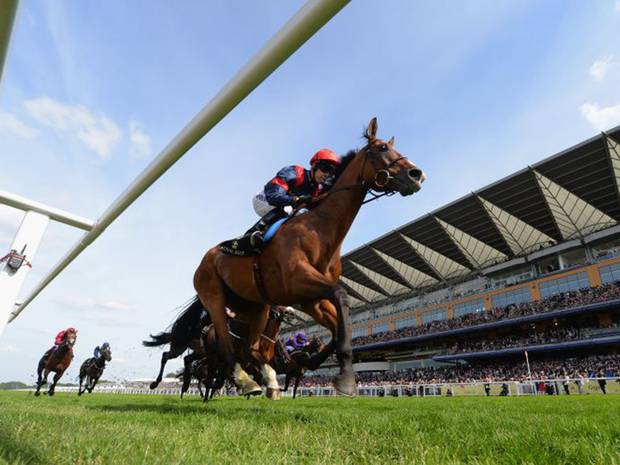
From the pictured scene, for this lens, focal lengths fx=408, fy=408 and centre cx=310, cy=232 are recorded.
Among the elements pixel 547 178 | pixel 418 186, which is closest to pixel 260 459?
pixel 418 186

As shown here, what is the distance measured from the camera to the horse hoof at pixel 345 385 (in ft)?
10.0

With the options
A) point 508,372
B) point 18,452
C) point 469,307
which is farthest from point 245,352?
point 469,307

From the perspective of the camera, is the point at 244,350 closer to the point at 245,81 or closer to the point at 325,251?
the point at 325,251

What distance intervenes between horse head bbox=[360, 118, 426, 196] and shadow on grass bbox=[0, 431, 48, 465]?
10.8ft

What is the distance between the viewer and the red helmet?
4766mm

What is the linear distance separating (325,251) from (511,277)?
42285 millimetres

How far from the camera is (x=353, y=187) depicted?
4.22 meters

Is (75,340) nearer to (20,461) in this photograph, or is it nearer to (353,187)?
(353,187)

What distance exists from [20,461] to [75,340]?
13.5 metres

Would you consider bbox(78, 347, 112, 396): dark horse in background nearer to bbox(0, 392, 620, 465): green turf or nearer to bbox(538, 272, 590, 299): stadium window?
bbox(0, 392, 620, 465): green turf

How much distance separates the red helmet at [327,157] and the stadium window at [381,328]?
166 ft

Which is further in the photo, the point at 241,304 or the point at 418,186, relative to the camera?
the point at 241,304

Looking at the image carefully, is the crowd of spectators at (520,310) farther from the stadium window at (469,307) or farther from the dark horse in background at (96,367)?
the dark horse in background at (96,367)

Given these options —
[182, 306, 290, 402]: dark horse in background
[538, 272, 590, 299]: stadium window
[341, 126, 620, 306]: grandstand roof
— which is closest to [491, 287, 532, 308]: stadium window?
[538, 272, 590, 299]: stadium window
